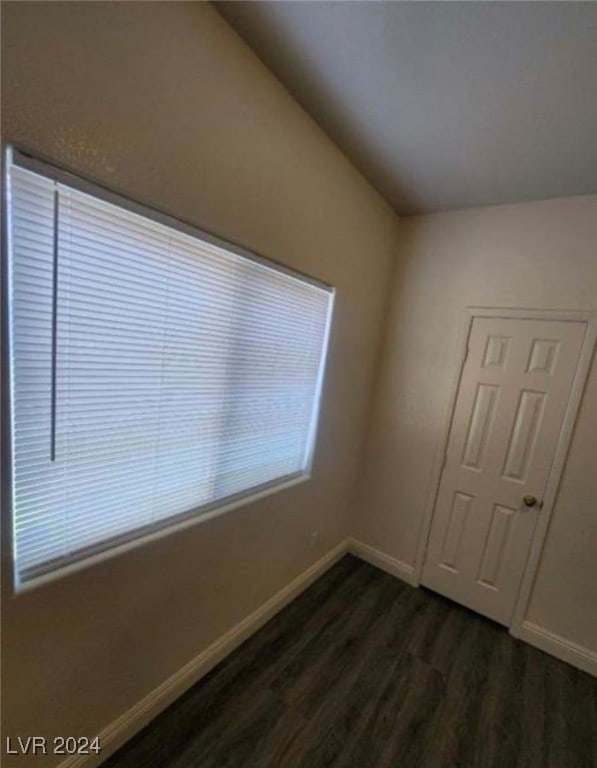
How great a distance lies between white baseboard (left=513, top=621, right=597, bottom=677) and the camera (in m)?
2.01

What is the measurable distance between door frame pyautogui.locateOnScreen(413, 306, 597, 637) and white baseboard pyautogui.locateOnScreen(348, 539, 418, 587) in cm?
5

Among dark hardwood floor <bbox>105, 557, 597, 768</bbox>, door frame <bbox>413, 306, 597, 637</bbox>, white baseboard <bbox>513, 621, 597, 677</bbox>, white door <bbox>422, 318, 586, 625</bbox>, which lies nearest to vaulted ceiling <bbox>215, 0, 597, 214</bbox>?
door frame <bbox>413, 306, 597, 637</bbox>

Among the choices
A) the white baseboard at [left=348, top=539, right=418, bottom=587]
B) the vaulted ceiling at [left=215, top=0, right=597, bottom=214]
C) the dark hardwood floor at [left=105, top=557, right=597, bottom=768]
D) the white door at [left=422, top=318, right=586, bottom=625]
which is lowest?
the dark hardwood floor at [left=105, top=557, right=597, bottom=768]

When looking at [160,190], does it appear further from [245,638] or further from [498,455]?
[498,455]

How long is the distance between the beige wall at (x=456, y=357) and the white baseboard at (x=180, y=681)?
3.17 feet

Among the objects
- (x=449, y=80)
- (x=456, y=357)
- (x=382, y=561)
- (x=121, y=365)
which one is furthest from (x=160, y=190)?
(x=382, y=561)

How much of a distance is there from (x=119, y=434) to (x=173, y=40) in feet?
4.33

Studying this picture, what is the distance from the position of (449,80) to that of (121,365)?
5.40ft

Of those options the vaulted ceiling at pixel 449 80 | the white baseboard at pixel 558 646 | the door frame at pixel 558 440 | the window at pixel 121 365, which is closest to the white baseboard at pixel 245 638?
the white baseboard at pixel 558 646

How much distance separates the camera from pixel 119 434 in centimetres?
121

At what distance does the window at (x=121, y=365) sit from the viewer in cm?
95

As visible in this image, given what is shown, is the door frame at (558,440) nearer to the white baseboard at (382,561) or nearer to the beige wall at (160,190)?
the white baseboard at (382,561)

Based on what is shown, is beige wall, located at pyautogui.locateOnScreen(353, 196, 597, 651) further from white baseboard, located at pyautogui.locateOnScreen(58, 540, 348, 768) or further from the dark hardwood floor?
white baseboard, located at pyautogui.locateOnScreen(58, 540, 348, 768)

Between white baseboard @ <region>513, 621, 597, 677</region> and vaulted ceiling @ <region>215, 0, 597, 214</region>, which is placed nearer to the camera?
vaulted ceiling @ <region>215, 0, 597, 214</region>
